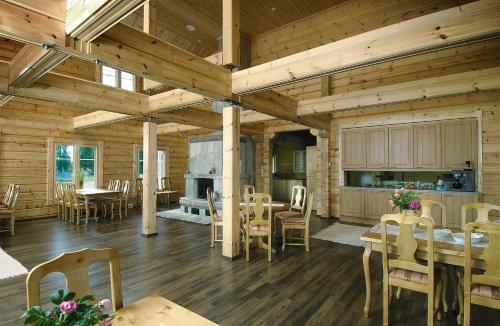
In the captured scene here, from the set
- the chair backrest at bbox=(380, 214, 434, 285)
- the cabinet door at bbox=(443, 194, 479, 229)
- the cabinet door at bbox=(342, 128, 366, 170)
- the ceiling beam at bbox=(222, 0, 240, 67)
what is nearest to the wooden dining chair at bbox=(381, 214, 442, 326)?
the chair backrest at bbox=(380, 214, 434, 285)

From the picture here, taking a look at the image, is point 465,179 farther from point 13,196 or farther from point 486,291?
point 13,196

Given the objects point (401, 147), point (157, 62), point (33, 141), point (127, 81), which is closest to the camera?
point (157, 62)

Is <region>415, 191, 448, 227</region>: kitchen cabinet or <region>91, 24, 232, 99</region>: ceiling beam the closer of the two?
<region>91, 24, 232, 99</region>: ceiling beam

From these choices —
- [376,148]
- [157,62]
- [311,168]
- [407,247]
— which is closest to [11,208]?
[157,62]

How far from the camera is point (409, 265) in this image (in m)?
2.30

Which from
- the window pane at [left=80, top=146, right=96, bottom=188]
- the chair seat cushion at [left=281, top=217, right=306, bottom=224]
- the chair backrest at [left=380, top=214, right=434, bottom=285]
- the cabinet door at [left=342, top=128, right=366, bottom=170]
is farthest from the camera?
the window pane at [left=80, top=146, right=96, bottom=188]

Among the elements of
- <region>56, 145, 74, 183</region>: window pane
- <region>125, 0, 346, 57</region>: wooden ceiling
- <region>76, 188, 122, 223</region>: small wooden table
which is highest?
<region>125, 0, 346, 57</region>: wooden ceiling

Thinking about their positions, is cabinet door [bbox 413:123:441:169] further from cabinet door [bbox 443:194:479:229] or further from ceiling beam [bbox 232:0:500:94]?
ceiling beam [bbox 232:0:500:94]

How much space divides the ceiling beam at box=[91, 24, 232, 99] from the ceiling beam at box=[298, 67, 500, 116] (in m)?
2.30

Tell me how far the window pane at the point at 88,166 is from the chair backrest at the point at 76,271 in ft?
25.3

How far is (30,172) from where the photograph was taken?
689 cm

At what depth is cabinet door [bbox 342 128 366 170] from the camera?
6809mm

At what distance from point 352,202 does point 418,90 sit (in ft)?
11.0

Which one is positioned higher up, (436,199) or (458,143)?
(458,143)
